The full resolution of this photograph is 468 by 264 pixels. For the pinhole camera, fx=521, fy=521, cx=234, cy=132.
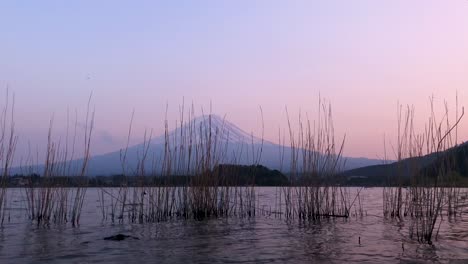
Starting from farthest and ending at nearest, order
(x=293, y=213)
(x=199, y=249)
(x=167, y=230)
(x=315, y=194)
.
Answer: (x=293, y=213) < (x=315, y=194) < (x=167, y=230) < (x=199, y=249)

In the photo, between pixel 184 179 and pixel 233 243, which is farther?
pixel 184 179

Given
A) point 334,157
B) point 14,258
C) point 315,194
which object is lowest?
point 14,258

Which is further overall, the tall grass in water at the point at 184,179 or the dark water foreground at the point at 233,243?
the tall grass in water at the point at 184,179

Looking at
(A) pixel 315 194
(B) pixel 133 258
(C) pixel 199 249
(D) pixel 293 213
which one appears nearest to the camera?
(B) pixel 133 258

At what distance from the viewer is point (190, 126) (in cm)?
1105

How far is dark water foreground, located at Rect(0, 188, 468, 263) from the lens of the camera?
6.46 meters

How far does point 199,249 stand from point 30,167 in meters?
5.60

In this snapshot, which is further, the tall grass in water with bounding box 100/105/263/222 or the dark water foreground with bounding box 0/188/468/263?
the tall grass in water with bounding box 100/105/263/222

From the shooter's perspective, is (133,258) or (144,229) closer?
(133,258)

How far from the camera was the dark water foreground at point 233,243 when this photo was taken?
646cm

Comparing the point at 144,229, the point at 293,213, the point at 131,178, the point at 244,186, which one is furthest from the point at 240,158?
the point at 144,229

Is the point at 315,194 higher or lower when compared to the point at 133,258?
higher

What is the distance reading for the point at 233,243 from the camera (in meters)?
7.78

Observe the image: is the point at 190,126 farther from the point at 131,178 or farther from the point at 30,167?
the point at 30,167
